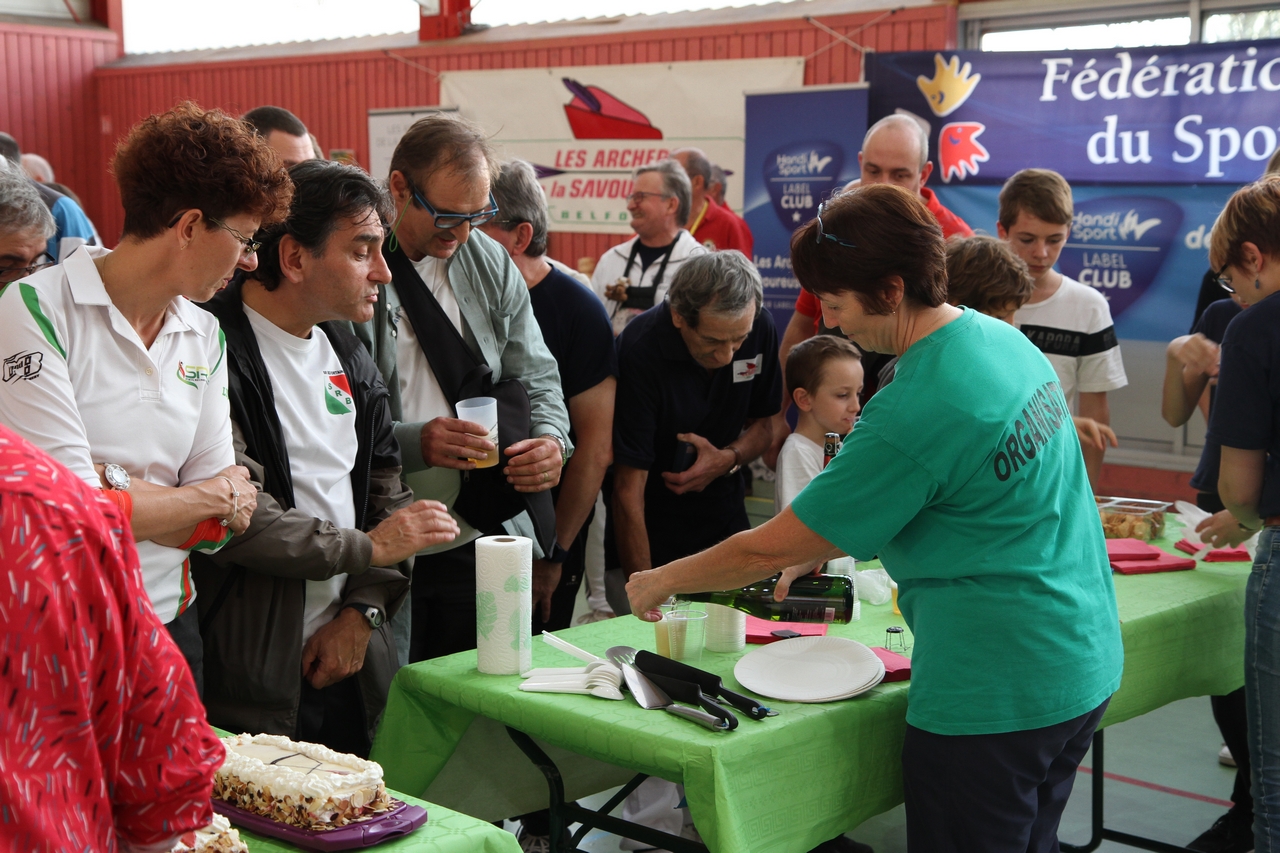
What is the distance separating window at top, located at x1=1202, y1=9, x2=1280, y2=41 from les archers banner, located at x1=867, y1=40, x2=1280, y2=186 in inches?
25.6

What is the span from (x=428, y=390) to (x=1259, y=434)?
179 cm

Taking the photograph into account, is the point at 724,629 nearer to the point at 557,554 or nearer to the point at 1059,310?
the point at 557,554

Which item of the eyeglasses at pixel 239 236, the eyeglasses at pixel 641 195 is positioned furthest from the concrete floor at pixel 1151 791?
the eyeglasses at pixel 641 195

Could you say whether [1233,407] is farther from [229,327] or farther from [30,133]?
[30,133]

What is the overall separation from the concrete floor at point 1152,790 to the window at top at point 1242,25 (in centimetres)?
386

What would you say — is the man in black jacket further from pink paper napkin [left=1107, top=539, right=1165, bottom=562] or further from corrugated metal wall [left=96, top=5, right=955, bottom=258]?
corrugated metal wall [left=96, top=5, right=955, bottom=258]

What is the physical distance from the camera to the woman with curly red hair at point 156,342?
5.37 feet

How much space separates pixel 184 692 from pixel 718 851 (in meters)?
1.05

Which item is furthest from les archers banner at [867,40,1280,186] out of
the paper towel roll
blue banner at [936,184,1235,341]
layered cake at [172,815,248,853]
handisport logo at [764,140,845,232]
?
layered cake at [172,815,248,853]

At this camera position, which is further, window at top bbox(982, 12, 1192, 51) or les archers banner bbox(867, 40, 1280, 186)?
window at top bbox(982, 12, 1192, 51)

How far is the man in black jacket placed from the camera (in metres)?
2.04

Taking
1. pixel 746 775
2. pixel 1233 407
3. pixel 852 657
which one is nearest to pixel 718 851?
pixel 746 775

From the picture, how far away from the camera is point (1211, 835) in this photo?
307cm

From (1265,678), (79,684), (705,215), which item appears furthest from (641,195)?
(79,684)
